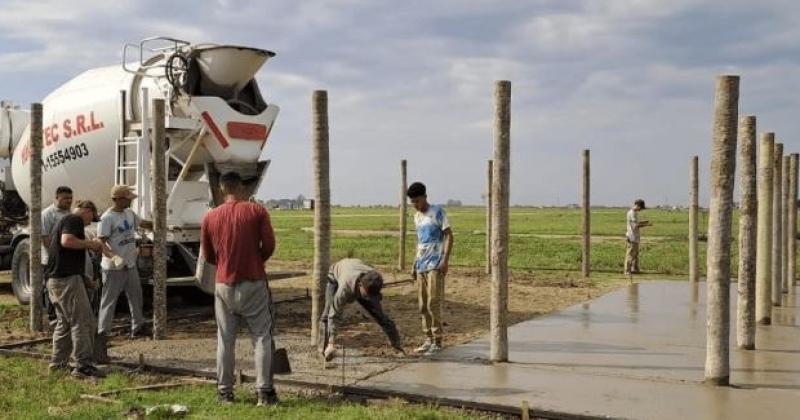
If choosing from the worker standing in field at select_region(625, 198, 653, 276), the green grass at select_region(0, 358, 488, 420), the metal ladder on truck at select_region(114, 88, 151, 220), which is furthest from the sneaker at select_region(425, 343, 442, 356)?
the worker standing in field at select_region(625, 198, 653, 276)

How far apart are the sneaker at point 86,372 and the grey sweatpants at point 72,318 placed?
0.14ft

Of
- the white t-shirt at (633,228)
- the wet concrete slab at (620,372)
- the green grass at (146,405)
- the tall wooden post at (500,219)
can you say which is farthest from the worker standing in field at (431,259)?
the white t-shirt at (633,228)

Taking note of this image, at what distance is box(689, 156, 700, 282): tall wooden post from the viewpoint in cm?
1527

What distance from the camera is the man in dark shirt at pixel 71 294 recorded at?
25.2 feet

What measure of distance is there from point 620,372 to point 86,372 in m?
5.14

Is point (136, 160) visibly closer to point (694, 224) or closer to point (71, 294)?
point (71, 294)

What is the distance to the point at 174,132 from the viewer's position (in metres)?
10.7

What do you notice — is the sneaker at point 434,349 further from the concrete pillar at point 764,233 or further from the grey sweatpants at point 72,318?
the concrete pillar at point 764,233

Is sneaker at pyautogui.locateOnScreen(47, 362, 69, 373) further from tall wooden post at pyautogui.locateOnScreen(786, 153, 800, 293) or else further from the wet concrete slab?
tall wooden post at pyautogui.locateOnScreen(786, 153, 800, 293)

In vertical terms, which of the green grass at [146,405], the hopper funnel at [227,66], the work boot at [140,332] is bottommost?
the green grass at [146,405]

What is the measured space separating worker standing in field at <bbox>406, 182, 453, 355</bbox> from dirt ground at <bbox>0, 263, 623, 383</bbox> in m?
0.36

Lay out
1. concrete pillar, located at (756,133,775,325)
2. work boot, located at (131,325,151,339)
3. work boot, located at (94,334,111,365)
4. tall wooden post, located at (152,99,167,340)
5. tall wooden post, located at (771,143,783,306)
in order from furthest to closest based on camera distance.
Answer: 1. tall wooden post, located at (771,143,783,306)
2. concrete pillar, located at (756,133,775,325)
3. work boot, located at (131,325,151,339)
4. tall wooden post, located at (152,99,167,340)
5. work boot, located at (94,334,111,365)

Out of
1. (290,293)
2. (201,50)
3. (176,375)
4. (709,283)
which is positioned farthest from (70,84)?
(709,283)

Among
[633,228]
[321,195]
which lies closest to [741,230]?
[321,195]
